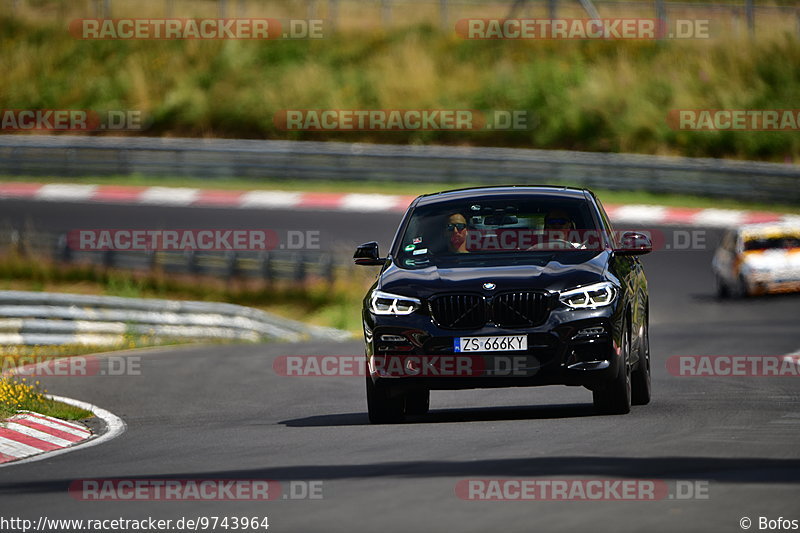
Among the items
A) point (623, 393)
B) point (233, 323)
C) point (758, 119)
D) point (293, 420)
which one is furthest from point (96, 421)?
point (758, 119)

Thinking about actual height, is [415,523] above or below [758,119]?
below

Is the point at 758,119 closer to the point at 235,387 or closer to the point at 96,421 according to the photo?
the point at 235,387

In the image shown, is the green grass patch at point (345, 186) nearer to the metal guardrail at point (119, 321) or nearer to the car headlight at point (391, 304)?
the metal guardrail at point (119, 321)

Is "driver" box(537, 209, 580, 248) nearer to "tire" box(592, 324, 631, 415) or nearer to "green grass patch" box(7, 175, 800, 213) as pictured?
"tire" box(592, 324, 631, 415)

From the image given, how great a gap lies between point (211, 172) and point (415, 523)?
32.1 metres

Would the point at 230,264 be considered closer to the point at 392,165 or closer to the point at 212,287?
the point at 212,287

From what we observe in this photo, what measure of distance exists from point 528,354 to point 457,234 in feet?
4.71

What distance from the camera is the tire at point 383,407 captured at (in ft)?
36.4

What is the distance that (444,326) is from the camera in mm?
10547

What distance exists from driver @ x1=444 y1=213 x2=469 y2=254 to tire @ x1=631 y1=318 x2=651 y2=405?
5.39 ft

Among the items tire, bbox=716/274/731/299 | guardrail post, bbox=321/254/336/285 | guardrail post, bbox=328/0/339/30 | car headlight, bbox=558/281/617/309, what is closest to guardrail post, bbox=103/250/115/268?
guardrail post, bbox=321/254/336/285

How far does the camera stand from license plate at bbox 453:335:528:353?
34.4 feet

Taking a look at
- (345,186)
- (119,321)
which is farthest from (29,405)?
(345,186)

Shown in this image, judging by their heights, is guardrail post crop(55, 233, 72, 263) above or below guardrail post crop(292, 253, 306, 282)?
above
